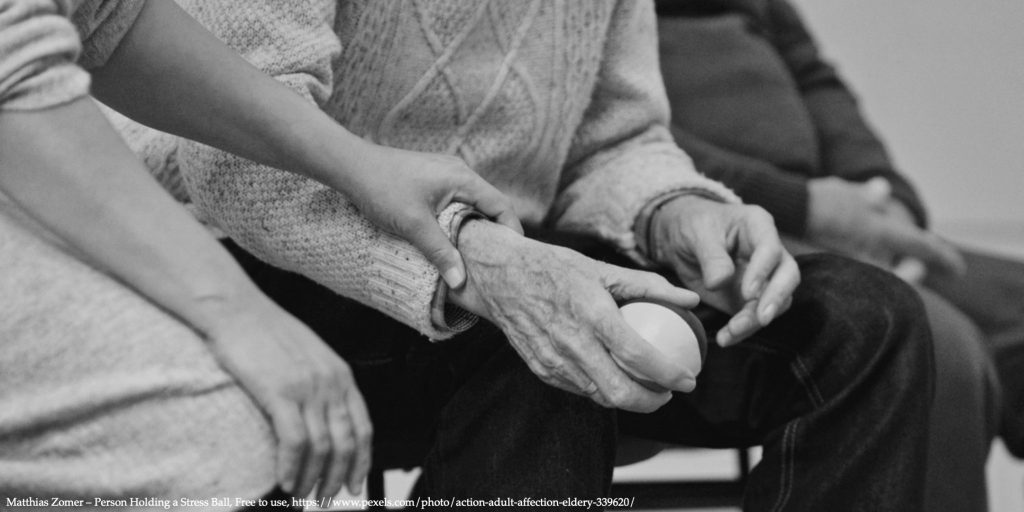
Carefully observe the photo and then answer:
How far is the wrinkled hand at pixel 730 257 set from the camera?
0.82m

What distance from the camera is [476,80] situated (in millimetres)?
913

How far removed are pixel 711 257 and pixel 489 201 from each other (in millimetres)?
207

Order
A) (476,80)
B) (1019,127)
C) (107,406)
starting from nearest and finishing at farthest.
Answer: (107,406) < (476,80) < (1019,127)

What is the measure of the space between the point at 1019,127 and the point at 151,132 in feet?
7.03

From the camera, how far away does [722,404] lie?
0.90 metres

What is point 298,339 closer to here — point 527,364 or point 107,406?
point 107,406

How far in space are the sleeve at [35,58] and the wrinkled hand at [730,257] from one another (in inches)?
19.5

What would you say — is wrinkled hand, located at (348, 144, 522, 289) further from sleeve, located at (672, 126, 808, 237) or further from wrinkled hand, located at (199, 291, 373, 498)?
sleeve, located at (672, 126, 808, 237)

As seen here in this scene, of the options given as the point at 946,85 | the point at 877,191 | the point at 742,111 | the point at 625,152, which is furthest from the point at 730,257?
the point at 946,85

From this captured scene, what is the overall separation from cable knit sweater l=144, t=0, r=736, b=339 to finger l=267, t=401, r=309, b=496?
207 mm

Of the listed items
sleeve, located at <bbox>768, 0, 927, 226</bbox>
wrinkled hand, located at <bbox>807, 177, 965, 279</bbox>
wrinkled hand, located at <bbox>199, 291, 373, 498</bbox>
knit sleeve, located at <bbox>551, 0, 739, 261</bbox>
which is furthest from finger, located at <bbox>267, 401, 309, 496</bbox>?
sleeve, located at <bbox>768, 0, 927, 226</bbox>

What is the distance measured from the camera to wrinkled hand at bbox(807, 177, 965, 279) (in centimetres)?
151

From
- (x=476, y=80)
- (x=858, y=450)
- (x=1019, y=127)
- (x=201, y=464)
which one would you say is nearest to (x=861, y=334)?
(x=858, y=450)

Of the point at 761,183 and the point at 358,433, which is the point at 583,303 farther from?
the point at 761,183
